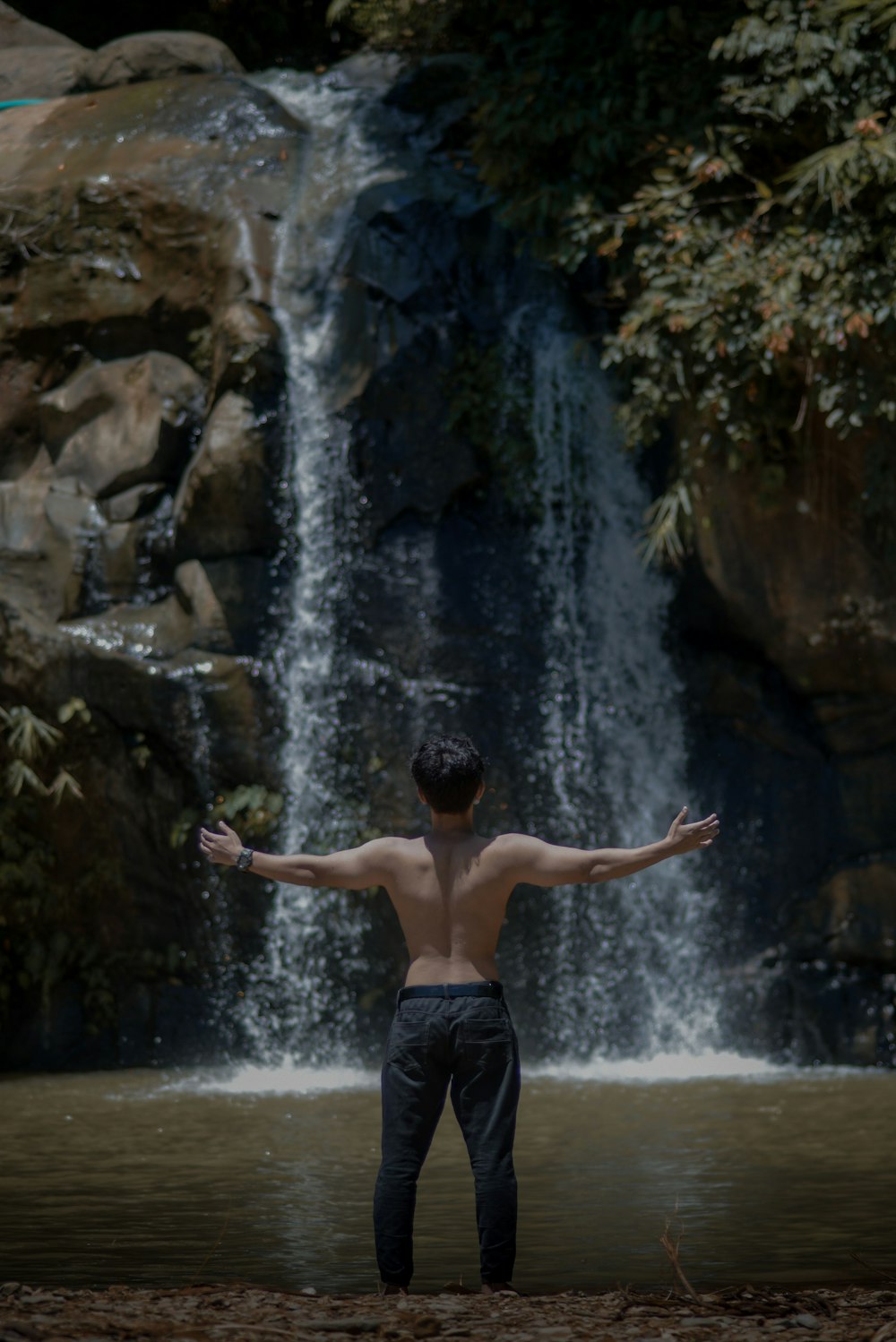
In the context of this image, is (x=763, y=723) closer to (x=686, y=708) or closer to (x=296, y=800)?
(x=686, y=708)

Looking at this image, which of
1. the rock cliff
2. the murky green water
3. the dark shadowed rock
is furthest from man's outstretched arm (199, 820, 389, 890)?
the dark shadowed rock

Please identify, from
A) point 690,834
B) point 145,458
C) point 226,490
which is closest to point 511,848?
point 690,834

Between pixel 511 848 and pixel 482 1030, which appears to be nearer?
pixel 482 1030

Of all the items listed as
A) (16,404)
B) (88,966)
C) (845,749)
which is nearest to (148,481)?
(16,404)

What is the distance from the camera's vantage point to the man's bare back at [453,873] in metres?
4.52

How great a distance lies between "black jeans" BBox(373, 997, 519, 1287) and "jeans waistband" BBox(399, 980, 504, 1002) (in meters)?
0.01

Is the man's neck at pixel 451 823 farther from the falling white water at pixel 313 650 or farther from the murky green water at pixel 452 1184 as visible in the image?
the falling white water at pixel 313 650

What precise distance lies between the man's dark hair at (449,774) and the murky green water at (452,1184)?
1474 mm

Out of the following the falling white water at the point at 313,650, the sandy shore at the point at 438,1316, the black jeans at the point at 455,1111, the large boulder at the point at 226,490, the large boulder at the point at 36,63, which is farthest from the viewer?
the large boulder at the point at 36,63

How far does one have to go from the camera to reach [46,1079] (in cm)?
1123

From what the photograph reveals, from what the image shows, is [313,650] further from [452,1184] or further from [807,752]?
[452,1184]

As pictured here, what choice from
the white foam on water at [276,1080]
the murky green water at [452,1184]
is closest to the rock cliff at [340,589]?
the white foam on water at [276,1080]

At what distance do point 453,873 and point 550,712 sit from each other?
25.9 feet

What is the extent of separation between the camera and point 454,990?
4.49 m
